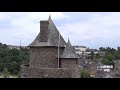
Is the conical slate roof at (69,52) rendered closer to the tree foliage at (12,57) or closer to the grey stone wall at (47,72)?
the grey stone wall at (47,72)

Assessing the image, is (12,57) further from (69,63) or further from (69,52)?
(69,63)

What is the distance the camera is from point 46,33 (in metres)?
15.3

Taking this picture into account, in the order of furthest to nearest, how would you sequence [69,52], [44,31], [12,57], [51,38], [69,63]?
[12,57] < [44,31] < [51,38] < [69,52] < [69,63]

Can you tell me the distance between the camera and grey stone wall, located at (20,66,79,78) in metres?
13.4

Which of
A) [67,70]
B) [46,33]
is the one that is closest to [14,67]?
[46,33]

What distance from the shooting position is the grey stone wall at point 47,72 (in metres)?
13.4

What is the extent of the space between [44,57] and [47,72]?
110 centimetres

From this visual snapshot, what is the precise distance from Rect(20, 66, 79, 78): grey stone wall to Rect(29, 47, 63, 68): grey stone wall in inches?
17.6

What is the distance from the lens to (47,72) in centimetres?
1357

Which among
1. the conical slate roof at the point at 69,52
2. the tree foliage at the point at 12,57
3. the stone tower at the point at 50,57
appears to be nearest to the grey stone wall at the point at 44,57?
the stone tower at the point at 50,57

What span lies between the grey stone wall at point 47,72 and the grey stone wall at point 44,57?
0.45m

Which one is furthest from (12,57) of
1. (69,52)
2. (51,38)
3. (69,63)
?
(69,63)
